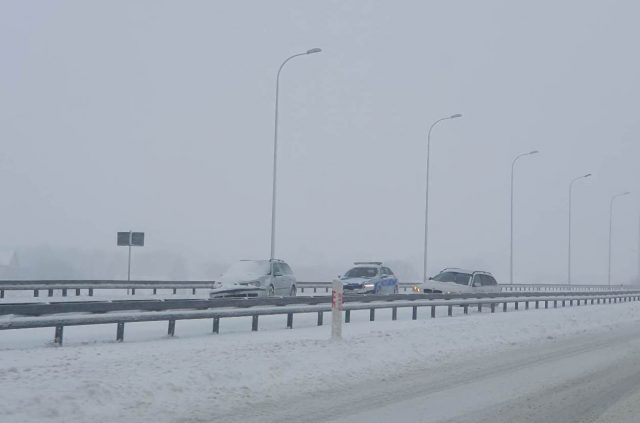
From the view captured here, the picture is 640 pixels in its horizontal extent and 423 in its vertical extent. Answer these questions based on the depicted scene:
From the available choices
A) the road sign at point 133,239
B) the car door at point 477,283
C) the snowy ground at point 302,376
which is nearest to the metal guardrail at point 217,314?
the snowy ground at point 302,376

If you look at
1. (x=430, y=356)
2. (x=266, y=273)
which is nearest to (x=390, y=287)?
(x=266, y=273)

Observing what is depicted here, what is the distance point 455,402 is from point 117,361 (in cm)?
514

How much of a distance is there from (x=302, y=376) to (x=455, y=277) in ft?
77.4

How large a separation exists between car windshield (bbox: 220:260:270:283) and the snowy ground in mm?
6200

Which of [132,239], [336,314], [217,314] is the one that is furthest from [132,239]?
[336,314]

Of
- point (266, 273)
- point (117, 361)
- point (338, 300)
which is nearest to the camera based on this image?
point (117, 361)

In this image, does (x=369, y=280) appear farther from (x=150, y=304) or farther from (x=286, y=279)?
(x=150, y=304)

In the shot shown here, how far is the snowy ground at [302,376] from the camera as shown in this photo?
35.6 ft

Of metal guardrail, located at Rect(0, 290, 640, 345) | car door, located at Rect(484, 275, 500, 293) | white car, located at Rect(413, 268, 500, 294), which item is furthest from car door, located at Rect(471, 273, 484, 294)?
metal guardrail, located at Rect(0, 290, 640, 345)

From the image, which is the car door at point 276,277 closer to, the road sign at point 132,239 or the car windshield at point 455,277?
the car windshield at point 455,277

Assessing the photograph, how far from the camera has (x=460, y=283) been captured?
1432 inches

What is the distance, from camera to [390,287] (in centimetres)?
3953

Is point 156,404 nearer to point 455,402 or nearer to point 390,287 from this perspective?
point 455,402

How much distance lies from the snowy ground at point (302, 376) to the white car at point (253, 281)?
16.9 ft
